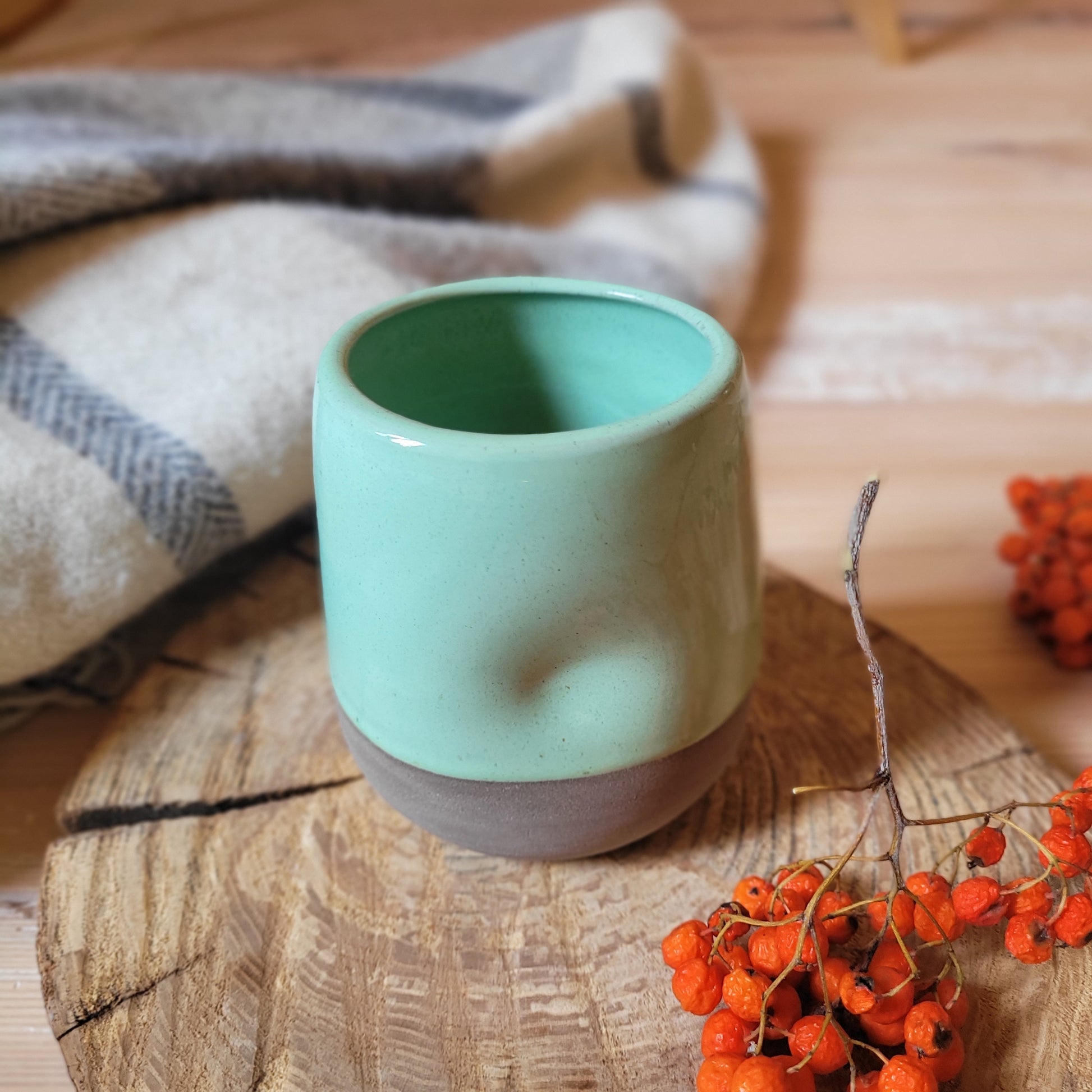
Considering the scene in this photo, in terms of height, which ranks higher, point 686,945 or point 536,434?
point 536,434

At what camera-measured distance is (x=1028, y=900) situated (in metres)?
0.32

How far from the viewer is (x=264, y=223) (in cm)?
60

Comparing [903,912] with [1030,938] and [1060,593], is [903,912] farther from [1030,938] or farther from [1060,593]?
[1060,593]

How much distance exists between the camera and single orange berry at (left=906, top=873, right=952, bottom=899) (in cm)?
32

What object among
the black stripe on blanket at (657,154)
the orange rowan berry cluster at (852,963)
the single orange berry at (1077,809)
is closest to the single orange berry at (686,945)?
the orange rowan berry cluster at (852,963)

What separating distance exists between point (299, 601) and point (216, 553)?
0.14 ft

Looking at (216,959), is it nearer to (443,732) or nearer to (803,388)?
(443,732)

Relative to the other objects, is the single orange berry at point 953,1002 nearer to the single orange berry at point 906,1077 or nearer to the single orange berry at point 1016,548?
the single orange berry at point 906,1077

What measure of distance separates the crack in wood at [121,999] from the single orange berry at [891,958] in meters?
0.20

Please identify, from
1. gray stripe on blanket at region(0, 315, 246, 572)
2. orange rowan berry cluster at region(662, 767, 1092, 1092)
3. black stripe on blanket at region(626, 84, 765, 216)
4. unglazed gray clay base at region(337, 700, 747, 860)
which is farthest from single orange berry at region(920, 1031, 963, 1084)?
black stripe on blanket at region(626, 84, 765, 216)

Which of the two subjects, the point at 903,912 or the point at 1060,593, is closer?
the point at 903,912

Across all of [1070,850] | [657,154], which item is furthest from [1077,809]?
[657,154]

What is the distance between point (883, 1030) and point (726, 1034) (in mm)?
41

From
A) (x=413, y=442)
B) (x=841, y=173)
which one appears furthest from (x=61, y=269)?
(x=841, y=173)
